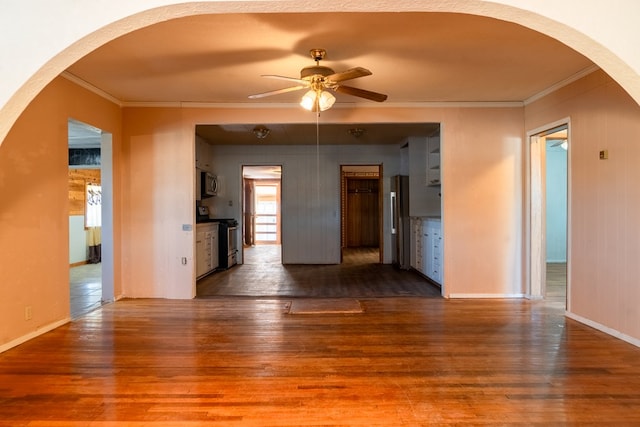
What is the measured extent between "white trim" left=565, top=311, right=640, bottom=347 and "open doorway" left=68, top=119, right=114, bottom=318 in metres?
5.05

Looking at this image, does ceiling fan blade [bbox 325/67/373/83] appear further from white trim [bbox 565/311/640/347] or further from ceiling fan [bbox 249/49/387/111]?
white trim [bbox 565/311/640/347]

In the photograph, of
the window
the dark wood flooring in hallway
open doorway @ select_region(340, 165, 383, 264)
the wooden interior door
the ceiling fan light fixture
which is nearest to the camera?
the ceiling fan light fixture

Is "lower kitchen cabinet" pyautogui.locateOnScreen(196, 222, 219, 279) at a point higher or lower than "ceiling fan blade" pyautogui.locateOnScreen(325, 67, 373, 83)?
lower

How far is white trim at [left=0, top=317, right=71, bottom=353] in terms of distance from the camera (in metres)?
2.95

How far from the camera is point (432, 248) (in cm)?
546

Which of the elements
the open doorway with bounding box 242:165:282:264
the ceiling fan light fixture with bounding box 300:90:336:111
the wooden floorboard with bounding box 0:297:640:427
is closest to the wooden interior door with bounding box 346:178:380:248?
the open doorway with bounding box 242:165:282:264

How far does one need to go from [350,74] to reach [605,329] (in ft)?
10.3

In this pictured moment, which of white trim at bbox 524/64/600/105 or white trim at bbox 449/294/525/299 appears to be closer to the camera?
white trim at bbox 524/64/600/105

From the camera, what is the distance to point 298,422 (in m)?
1.94

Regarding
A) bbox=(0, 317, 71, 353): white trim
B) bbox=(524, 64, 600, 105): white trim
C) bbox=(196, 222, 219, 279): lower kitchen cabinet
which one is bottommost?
bbox=(0, 317, 71, 353): white trim

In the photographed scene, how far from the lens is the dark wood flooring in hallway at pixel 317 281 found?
4898 mm

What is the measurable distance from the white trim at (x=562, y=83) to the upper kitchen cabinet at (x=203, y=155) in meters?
5.14

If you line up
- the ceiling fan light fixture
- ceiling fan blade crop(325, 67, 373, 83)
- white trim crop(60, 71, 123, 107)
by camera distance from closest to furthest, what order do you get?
ceiling fan blade crop(325, 67, 373, 83) → the ceiling fan light fixture → white trim crop(60, 71, 123, 107)

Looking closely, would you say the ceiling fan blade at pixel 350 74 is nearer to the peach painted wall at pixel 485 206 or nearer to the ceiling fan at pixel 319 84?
the ceiling fan at pixel 319 84
